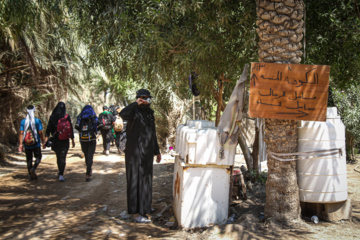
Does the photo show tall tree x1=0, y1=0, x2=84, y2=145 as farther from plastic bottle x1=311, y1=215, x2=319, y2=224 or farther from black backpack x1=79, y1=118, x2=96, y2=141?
Answer: plastic bottle x1=311, y1=215, x2=319, y2=224

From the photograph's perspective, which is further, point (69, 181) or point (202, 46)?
point (69, 181)

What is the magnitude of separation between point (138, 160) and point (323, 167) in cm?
283

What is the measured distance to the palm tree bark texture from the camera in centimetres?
440

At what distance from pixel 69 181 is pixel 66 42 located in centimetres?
678

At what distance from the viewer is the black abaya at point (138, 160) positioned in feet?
18.3

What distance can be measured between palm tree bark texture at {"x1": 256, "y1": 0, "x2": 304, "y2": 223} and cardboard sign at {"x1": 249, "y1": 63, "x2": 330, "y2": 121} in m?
0.26

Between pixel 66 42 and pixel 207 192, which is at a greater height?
pixel 66 42

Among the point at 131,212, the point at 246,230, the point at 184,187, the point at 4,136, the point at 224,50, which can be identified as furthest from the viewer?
the point at 4,136

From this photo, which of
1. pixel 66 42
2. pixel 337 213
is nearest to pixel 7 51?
pixel 66 42

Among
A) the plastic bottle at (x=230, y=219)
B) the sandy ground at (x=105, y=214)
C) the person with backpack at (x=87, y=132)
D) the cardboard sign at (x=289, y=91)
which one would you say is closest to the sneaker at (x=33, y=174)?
the sandy ground at (x=105, y=214)

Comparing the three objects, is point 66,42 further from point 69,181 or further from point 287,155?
point 287,155

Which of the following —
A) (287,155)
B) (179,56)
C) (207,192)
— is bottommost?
(207,192)

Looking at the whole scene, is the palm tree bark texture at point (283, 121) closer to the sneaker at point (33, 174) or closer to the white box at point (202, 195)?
the white box at point (202, 195)

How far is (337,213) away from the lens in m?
4.48
